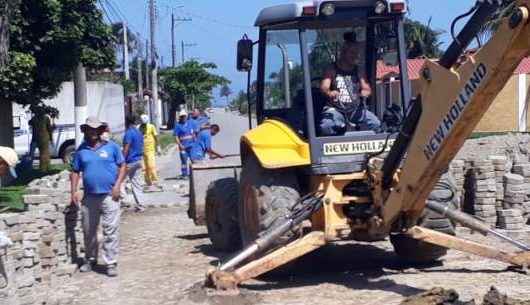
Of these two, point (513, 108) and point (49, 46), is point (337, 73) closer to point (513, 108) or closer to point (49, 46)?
point (49, 46)

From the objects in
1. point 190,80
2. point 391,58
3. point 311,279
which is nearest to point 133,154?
point 311,279

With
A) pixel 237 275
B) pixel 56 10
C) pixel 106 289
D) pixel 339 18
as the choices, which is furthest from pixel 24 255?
pixel 56 10

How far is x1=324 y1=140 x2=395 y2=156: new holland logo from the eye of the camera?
29.1 ft

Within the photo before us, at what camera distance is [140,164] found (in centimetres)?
1622

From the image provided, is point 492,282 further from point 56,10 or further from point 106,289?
point 56,10

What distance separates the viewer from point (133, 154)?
16062mm

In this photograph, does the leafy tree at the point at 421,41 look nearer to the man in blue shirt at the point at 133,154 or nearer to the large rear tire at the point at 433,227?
the large rear tire at the point at 433,227

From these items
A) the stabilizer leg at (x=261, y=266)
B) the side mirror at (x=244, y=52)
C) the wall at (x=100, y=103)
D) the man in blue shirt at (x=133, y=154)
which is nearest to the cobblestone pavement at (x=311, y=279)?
the stabilizer leg at (x=261, y=266)

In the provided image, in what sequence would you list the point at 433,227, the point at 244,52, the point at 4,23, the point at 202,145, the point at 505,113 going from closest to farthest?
the point at 433,227
the point at 244,52
the point at 4,23
the point at 202,145
the point at 505,113

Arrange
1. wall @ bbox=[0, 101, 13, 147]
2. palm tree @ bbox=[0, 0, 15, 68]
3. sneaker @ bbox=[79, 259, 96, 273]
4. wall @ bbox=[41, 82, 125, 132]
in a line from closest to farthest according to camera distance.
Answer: sneaker @ bbox=[79, 259, 96, 273] → palm tree @ bbox=[0, 0, 15, 68] → wall @ bbox=[0, 101, 13, 147] → wall @ bbox=[41, 82, 125, 132]

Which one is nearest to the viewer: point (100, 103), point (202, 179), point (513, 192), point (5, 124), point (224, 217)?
point (224, 217)

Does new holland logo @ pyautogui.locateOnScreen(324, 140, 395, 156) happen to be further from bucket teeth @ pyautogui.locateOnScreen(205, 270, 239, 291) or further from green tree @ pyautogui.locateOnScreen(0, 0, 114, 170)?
green tree @ pyautogui.locateOnScreen(0, 0, 114, 170)

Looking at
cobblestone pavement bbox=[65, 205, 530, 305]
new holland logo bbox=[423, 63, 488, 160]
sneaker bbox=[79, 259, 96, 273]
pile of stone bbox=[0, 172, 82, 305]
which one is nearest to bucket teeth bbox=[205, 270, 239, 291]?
cobblestone pavement bbox=[65, 205, 530, 305]

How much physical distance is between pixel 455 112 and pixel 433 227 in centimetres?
226
